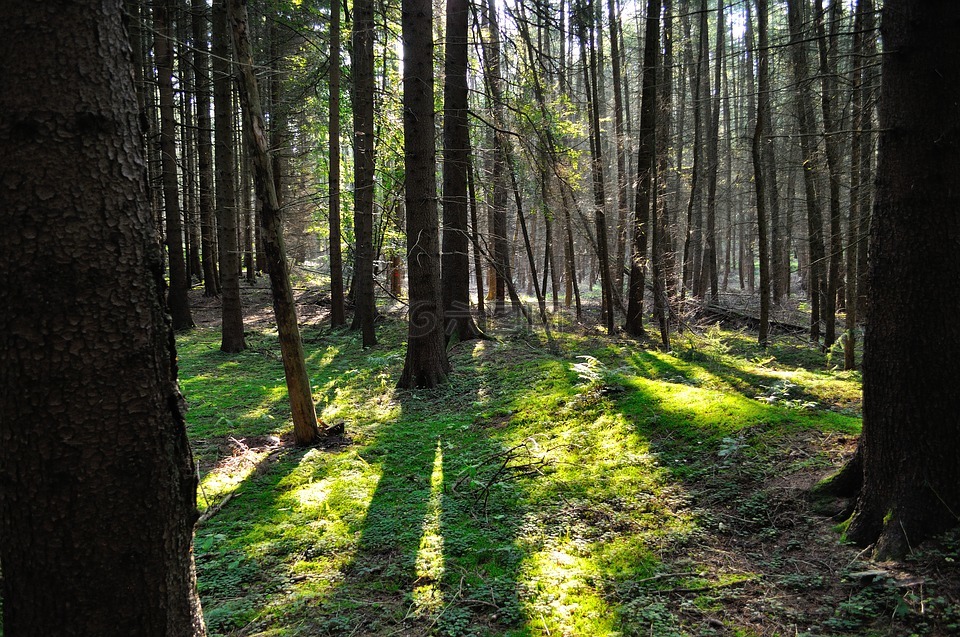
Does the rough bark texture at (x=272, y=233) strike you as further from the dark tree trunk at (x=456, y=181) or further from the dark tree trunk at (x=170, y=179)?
the dark tree trunk at (x=170, y=179)

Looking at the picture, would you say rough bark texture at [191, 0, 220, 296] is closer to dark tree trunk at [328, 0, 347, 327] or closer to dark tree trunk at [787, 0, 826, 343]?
dark tree trunk at [328, 0, 347, 327]

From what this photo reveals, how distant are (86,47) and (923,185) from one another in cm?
393

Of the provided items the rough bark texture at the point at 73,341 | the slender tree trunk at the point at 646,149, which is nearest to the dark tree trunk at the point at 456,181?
the slender tree trunk at the point at 646,149

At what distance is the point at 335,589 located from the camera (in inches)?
132

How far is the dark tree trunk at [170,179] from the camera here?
36.7 ft

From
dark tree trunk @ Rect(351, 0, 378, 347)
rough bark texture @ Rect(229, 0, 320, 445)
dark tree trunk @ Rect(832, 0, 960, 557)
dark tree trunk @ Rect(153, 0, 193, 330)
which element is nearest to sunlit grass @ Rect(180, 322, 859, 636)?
rough bark texture @ Rect(229, 0, 320, 445)

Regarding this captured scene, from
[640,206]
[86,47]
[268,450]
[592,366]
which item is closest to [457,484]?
[268,450]

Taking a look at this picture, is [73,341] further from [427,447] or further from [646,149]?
[646,149]

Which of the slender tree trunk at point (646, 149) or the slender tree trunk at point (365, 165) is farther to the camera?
the slender tree trunk at point (646, 149)

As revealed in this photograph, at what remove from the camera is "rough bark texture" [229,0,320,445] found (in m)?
5.09

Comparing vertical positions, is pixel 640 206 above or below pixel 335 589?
above

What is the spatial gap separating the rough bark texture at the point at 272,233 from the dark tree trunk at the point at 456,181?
4057 mm

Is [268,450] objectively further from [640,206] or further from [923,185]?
[640,206]

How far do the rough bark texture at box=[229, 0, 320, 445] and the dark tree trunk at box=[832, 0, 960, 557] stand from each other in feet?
15.8
